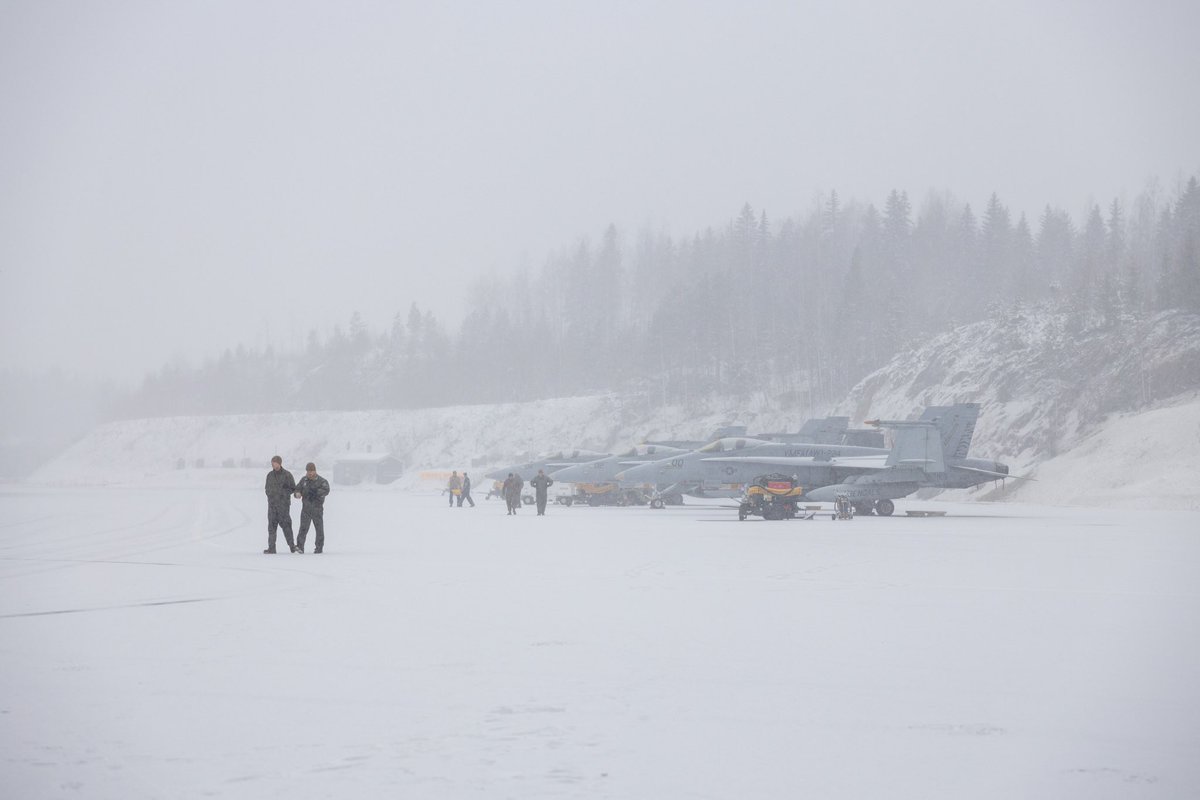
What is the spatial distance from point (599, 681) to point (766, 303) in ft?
295

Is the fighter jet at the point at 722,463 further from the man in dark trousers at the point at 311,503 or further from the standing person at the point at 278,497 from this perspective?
the standing person at the point at 278,497

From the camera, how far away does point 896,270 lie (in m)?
94.1

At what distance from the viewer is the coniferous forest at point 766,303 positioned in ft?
267

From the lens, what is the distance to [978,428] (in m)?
61.1

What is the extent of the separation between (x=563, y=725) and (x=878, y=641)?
370 centimetres

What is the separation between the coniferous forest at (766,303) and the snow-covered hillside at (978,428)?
10.4 ft

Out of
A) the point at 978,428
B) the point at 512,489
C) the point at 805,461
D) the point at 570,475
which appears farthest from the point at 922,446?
the point at 978,428

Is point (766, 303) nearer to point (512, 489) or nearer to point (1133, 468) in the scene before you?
point (1133, 468)

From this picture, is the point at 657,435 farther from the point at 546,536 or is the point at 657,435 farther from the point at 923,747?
the point at 923,747

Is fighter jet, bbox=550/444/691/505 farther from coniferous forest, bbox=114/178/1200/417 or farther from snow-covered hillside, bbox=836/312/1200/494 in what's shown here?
coniferous forest, bbox=114/178/1200/417

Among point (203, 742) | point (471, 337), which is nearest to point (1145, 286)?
point (471, 337)

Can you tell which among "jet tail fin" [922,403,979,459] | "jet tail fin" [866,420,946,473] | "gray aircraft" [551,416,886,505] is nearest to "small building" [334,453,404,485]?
"gray aircraft" [551,416,886,505]

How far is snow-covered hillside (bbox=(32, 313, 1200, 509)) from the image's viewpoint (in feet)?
147

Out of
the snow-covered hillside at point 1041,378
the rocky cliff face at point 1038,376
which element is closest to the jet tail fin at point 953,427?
the snow-covered hillside at point 1041,378
